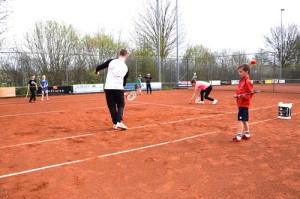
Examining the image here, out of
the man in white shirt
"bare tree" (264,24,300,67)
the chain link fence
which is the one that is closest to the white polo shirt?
the man in white shirt

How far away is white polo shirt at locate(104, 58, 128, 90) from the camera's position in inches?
245

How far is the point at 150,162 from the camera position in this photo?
414 centimetres

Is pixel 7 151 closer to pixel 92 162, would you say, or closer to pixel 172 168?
pixel 92 162

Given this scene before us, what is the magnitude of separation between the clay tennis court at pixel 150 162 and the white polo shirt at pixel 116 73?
1213 millimetres

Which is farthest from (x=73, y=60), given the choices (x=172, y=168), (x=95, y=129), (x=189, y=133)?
(x=172, y=168)

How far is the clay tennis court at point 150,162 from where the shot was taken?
3.16 meters

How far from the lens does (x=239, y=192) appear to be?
10.1ft

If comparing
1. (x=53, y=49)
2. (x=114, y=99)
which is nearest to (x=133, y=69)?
(x=53, y=49)

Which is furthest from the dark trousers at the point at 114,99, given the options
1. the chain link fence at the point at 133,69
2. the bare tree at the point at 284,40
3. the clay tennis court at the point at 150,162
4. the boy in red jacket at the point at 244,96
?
the bare tree at the point at 284,40

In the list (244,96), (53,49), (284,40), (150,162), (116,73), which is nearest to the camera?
(150,162)

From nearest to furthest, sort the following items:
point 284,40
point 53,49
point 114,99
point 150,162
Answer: point 150,162 → point 114,99 → point 53,49 → point 284,40

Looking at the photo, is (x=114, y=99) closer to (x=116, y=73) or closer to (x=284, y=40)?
(x=116, y=73)

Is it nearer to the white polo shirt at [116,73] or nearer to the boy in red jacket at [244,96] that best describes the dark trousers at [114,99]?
the white polo shirt at [116,73]

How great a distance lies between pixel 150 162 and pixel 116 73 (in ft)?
9.30
